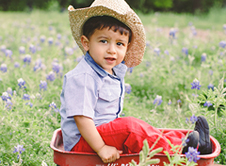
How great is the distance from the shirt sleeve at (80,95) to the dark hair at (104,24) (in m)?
0.35

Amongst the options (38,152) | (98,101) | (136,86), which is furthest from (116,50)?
(136,86)

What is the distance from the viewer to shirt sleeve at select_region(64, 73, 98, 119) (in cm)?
187

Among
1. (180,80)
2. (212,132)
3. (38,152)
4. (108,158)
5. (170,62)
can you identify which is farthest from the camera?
(170,62)

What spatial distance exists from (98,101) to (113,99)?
0.13 m

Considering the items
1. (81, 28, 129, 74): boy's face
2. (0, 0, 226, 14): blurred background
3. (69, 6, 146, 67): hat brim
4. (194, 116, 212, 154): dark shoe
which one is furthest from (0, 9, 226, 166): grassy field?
(0, 0, 226, 14): blurred background

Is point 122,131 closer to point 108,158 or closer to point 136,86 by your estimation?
point 108,158

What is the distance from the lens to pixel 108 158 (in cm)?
179

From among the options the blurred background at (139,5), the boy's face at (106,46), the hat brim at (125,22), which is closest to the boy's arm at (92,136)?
the boy's face at (106,46)

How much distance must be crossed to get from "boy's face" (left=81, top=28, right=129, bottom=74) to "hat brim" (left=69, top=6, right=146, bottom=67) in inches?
4.4

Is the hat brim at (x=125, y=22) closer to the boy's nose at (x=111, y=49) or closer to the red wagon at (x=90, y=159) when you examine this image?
the boy's nose at (x=111, y=49)

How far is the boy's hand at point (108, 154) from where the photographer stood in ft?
5.90

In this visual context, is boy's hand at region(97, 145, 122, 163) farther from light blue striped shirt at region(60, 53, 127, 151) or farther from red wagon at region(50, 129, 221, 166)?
light blue striped shirt at region(60, 53, 127, 151)

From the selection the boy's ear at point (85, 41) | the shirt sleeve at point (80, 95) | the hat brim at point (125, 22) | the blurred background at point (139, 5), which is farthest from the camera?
the blurred background at point (139, 5)

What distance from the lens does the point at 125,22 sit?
204 cm
